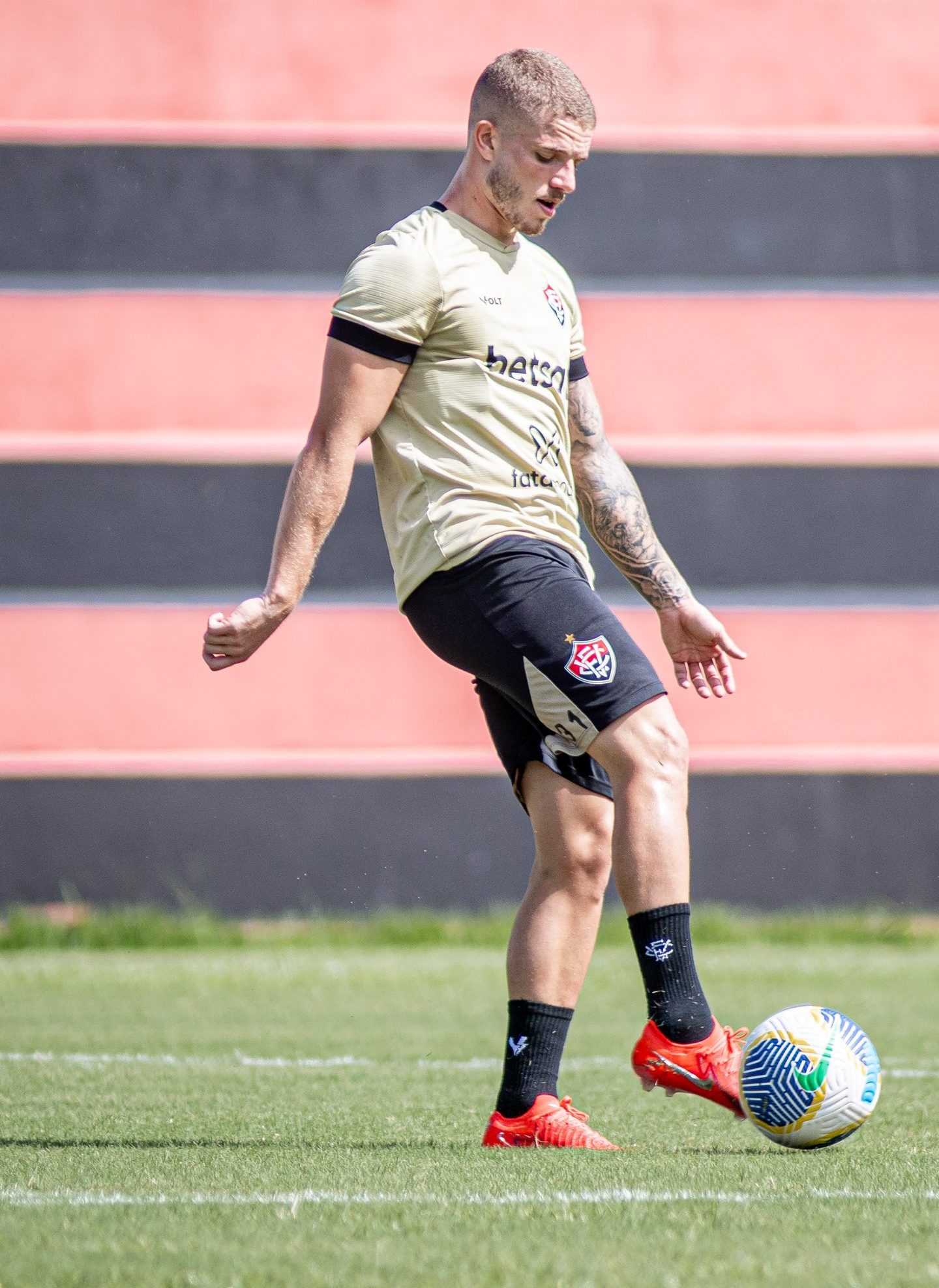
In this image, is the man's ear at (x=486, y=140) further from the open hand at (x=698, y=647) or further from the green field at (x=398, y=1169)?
the green field at (x=398, y=1169)

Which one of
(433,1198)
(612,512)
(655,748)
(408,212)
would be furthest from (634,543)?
(408,212)

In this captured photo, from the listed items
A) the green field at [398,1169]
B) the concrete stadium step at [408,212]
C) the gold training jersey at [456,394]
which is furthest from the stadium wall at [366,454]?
the gold training jersey at [456,394]

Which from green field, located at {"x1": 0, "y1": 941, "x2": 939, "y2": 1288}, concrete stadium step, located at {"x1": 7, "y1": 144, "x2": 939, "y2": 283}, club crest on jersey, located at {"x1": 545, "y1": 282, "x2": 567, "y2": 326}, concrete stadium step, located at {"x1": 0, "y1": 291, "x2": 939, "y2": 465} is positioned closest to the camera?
green field, located at {"x1": 0, "y1": 941, "x2": 939, "y2": 1288}

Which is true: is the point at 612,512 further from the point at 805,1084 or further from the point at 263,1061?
the point at 263,1061

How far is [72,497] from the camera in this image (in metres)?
12.5

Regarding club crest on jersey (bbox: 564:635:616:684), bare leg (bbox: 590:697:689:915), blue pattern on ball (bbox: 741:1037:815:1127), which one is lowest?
blue pattern on ball (bbox: 741:1037:815:1127)

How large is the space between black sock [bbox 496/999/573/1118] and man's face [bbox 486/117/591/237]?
5.85 feet

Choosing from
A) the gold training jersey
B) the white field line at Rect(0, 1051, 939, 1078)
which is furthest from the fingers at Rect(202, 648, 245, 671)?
the white field line at Rect(0, 1051, 939, 1078)

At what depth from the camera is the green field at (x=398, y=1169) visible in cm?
240

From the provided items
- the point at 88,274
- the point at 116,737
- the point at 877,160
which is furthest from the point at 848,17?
the point at 116,737

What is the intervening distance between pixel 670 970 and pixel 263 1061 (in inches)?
96.9

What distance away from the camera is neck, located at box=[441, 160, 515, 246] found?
3.79m

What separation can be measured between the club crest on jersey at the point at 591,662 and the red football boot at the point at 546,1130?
0.96 m

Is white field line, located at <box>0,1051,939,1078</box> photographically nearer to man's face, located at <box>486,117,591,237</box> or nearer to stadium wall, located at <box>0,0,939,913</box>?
man's face, located at <box>486,117,591,237</box>
